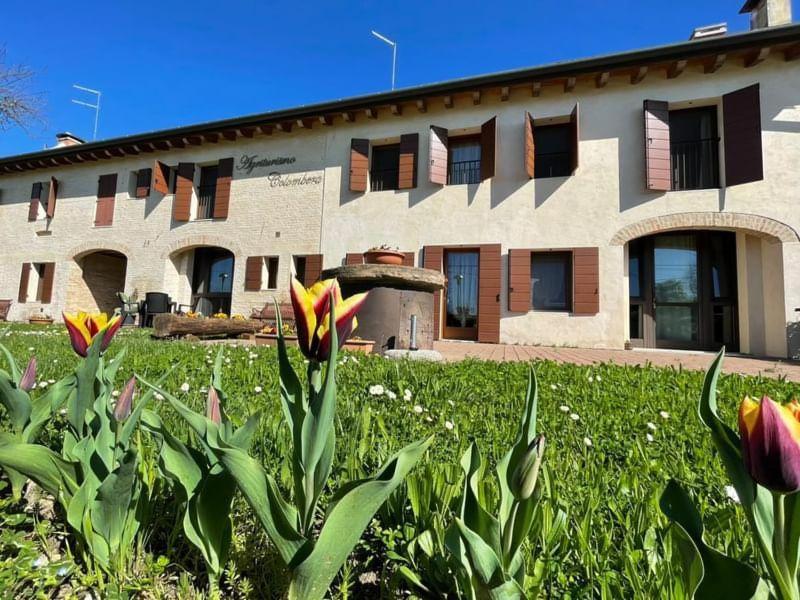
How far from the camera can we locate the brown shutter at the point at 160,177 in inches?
503

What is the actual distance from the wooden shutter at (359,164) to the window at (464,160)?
7.33ft

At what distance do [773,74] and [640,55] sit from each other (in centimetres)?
264

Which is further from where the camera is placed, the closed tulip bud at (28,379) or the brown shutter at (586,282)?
the brown shutter at (586,282)

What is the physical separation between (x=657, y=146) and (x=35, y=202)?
19681 millimetres

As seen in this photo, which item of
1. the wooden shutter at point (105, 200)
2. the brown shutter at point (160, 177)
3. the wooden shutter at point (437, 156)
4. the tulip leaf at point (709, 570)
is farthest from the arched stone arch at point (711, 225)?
the wooden shutter at point (105, 200)

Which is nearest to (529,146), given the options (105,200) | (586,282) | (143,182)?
(586,282)

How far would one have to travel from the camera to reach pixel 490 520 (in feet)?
2.43

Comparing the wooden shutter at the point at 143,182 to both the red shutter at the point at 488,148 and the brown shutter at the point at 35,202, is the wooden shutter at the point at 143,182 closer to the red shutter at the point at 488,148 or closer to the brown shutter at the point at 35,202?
the brown shutter at the point at 35,202

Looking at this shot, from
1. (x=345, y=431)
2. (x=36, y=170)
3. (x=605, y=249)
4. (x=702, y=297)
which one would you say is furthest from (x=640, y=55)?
(x=36, y=170)

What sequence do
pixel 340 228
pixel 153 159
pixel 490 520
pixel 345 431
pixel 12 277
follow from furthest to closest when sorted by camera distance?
1. pixel 12 277
2. pixel 153 159
3. pixel 340 228
4. pixel 345 431
5. pixel 490 520

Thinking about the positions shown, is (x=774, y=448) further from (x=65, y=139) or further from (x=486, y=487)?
(x=65, y=139)

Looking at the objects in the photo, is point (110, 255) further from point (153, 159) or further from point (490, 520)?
point (490, 520)

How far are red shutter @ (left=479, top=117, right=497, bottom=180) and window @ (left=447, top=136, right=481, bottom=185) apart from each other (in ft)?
1.99

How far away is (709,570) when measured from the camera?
57cm
